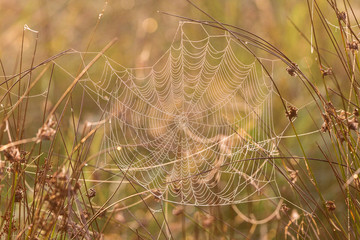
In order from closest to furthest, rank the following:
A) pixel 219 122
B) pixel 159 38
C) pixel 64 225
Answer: pixel 64 225, pixel 219 122, pixel 159 38

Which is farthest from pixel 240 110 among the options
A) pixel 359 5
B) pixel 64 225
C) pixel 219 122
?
pixel 64 225

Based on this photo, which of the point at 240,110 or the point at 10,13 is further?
the point at 10,13

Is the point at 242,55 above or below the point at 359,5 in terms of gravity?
below

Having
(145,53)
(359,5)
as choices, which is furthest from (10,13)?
(359,5)

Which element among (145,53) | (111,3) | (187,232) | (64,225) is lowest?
(187,232)

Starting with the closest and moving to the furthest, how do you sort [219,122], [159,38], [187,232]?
[187,232] < [219,122] < [159,38]

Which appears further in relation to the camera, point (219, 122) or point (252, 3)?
point (252, 3)

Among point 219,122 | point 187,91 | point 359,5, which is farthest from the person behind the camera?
point 359,5

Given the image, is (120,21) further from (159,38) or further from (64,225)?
(64,225)

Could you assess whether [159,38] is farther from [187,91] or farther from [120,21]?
[187,91]
